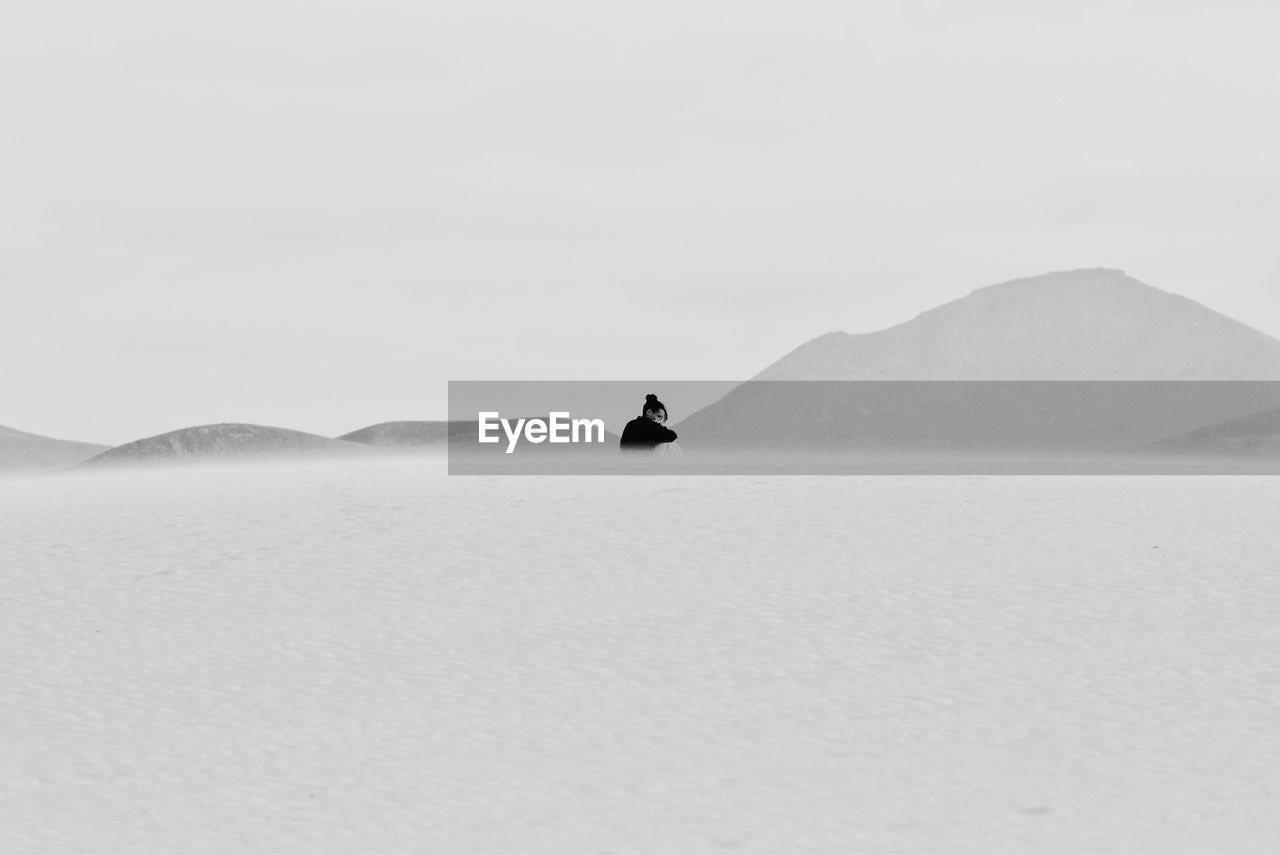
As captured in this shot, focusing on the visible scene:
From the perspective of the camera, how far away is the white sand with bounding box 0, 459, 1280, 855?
24.2 ft

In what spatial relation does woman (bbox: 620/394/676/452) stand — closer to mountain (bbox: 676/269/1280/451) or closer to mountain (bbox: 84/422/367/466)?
mountain (bbox: 84/422/367/466)

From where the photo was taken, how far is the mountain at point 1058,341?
96000 mm

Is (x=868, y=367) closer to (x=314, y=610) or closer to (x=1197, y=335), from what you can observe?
(x=1197, y=335)

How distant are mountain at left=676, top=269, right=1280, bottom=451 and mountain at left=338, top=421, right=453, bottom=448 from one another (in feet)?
61.0

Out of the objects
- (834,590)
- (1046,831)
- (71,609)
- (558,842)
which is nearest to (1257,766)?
(1046,831)

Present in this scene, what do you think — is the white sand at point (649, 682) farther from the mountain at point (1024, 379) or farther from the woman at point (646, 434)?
the mountain at point (1024, 379)

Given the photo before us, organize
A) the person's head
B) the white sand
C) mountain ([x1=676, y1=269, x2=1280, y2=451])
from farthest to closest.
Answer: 1. mountain ([x1=676, y1=269, x2=1280, y2=451])
2. the person's head
3. the white sand

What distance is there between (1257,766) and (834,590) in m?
5.64

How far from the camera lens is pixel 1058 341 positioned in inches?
4003

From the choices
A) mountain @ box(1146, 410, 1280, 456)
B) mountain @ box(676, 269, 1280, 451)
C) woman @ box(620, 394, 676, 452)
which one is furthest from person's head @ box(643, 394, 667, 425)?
mountain @ box(676, 269, 1280, 451)

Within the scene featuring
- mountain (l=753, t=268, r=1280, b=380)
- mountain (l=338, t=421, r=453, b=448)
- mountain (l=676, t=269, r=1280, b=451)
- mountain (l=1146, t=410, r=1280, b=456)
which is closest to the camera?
mountain (l=1146, t=410, r=1280, b=456)

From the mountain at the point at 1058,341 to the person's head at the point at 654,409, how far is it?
73.5 meters

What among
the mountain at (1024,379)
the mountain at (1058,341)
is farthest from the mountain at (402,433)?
the mountain at (1058,341)

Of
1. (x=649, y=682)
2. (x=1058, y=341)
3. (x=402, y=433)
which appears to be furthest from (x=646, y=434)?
(x=1058, y=341)
